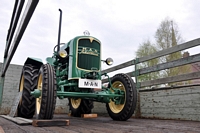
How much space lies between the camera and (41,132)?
1.61 m

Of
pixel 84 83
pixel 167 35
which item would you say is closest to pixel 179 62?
pixel 84 83

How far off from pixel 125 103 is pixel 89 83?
2.14 ft

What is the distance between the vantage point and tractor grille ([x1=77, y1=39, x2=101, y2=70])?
10.1 feet

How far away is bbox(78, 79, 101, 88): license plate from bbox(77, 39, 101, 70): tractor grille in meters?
0.25

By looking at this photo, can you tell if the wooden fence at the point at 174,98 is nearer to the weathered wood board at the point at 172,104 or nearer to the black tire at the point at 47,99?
the weathered wood board at the point at 172,104

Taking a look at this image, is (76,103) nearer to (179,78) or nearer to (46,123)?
(179,78)

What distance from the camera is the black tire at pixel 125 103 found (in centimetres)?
296

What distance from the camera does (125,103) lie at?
9.95 ft

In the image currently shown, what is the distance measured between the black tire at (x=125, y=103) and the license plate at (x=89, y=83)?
0.48 meters

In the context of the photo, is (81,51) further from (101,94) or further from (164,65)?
(164,65)

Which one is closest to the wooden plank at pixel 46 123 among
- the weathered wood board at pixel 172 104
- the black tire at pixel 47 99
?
the black tire at pixel 47 99

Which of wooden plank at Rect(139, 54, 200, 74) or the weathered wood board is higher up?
wooden plank at Rect(139, 54, 200, 74)

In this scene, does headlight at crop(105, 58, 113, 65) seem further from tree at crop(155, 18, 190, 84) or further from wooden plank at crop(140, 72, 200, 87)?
tree at crop(155, 18, 190, 84)

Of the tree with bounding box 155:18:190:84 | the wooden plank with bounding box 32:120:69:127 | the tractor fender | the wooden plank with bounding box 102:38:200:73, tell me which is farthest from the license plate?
the tree with bounding box 155:18:190:84
